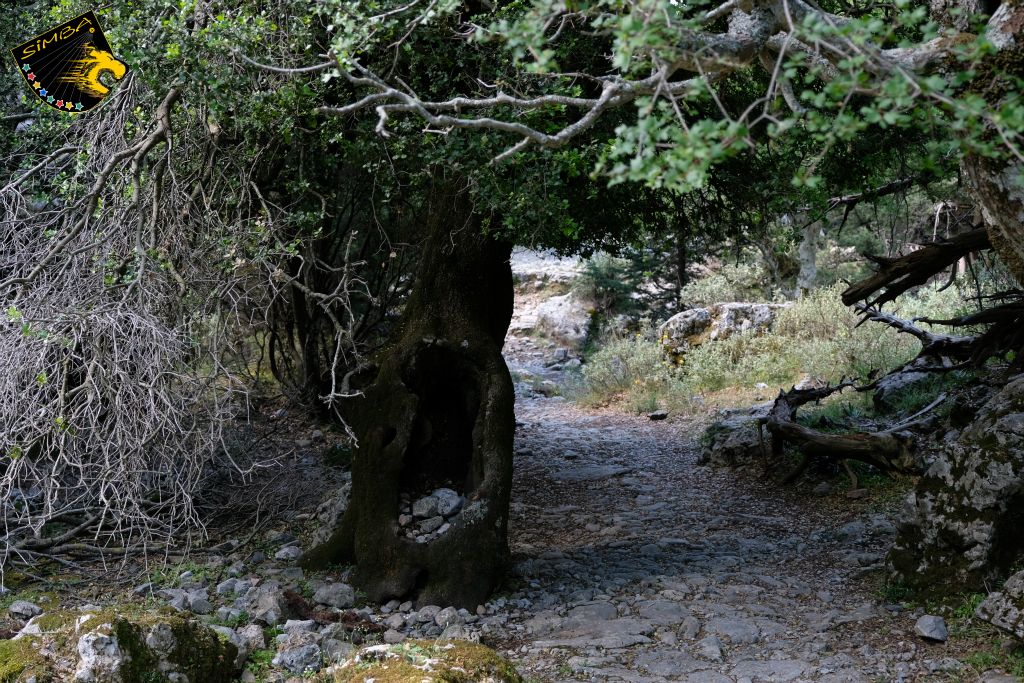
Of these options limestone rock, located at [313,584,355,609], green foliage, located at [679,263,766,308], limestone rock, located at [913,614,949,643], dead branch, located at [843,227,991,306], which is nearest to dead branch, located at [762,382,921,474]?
dead branch, located at [843,227,991,306]

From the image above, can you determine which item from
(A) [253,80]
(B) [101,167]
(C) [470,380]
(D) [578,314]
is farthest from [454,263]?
(D) [578,314]

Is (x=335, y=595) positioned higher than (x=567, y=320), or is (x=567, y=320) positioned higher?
(x=567, y=320)

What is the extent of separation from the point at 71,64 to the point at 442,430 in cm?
401

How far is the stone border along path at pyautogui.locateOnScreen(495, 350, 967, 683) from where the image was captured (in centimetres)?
514

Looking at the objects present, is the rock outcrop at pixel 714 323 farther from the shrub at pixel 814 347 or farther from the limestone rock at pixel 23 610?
the limestone rock at pixel 23 610

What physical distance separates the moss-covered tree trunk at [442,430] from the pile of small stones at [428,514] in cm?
10

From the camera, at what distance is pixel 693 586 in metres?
6.60

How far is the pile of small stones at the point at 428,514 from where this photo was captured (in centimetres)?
682

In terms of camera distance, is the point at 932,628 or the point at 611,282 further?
the point at 611,282

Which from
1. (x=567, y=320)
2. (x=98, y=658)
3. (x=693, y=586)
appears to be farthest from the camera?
(x=567, y=320)

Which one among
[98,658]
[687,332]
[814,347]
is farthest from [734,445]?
[98,658]

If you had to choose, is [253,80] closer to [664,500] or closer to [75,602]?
[75,602]

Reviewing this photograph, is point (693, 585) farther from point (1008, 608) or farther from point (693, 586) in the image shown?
point (1008, 608)

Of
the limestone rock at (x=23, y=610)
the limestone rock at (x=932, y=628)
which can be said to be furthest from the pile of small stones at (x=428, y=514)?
the limestone rock at (x=932, y=628)
